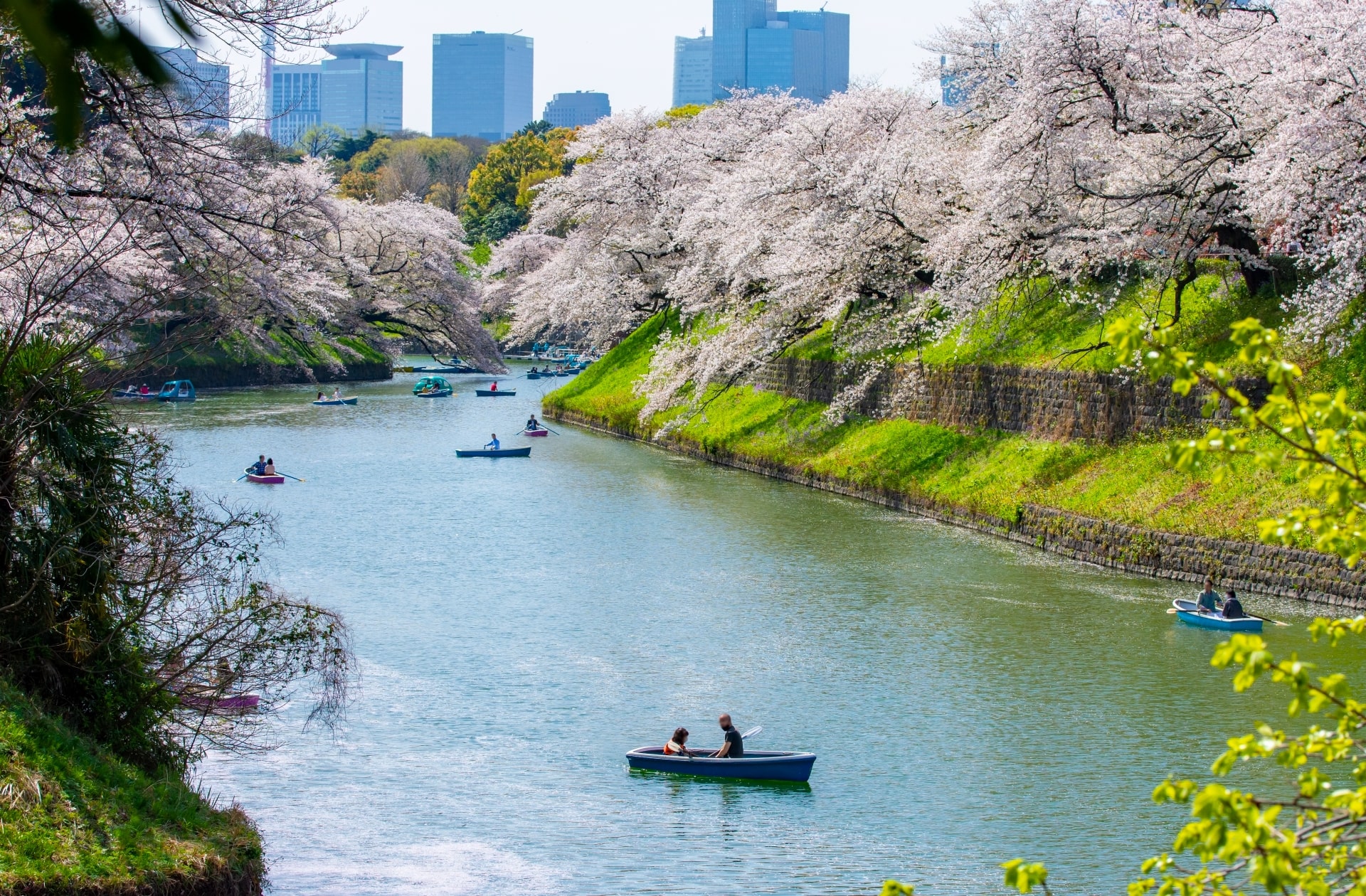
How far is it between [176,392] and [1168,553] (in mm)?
40528

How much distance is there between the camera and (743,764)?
14.1 m

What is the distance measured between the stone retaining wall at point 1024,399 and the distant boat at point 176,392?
26851 millimetres

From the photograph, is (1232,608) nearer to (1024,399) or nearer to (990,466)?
(990,466)

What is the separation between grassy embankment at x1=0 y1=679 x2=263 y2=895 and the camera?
29.2ft

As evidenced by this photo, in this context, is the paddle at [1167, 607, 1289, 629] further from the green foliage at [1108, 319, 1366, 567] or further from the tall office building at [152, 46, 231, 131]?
the tall office building at [152, 46, 231, 131]

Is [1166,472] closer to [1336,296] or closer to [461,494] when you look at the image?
[1336,296]

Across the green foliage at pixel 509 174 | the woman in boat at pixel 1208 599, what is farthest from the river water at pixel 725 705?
the green foliage at pixel 509 174

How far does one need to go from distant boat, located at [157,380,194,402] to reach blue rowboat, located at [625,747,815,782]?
4182cm

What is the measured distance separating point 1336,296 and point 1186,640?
6.68m

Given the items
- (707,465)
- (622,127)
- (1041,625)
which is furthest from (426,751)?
(622,127)

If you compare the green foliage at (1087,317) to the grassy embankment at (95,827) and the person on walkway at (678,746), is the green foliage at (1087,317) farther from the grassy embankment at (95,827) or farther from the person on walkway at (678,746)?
the grassy embankment at (95,827)

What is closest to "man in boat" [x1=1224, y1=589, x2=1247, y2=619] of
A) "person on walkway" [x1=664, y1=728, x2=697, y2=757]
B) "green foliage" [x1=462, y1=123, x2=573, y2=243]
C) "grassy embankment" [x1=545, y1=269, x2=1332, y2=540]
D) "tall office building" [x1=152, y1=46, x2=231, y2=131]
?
"grassy embankment" [x1=545, y1=269, x2=1332, y2=540]

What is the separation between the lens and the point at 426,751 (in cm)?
1505

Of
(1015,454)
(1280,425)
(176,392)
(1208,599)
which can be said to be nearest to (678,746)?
(1208,599)
